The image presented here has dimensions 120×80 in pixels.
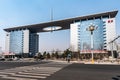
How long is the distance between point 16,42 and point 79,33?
52.0 meters

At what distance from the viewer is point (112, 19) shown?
345ft

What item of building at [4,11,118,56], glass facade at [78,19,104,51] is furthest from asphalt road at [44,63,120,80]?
glass facade at [78,19,104,51]

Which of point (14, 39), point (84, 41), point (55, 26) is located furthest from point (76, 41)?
point (14, 39)

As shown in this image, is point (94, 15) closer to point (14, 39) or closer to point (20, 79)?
point (14, 39)

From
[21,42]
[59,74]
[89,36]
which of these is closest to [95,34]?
[89,36]

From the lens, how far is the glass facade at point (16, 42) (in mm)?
140125

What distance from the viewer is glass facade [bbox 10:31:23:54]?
14012 centimetres

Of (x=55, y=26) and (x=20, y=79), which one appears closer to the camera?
(x=20, y=79)

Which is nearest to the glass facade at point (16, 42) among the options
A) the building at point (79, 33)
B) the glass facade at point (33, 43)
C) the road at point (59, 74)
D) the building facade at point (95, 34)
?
the building at point (79, 33)

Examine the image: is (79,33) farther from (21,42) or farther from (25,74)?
(25,74)

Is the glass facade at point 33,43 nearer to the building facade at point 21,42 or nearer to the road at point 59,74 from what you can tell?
the building facade at point 21,42

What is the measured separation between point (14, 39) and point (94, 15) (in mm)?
65638

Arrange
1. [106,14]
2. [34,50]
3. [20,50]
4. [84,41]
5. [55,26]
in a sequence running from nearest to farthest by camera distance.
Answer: [106,14], [84,41], [55,26], [20,50], [34,50]

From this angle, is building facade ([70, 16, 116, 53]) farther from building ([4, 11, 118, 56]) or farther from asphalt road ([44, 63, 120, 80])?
asphalt road ([44, 63, 120, 80])
